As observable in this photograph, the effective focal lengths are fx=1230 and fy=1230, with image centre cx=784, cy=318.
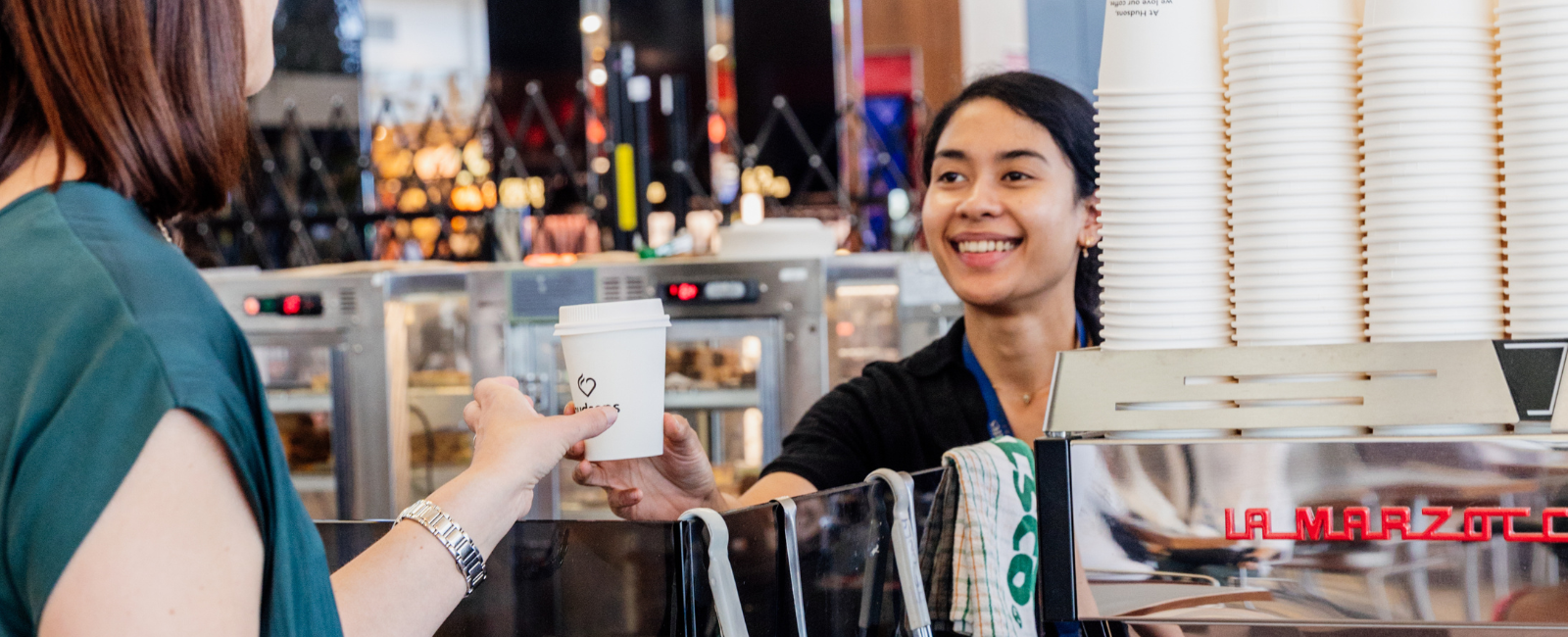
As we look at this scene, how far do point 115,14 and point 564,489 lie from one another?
342 centimetres

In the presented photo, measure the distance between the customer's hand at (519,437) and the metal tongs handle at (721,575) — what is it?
13 cm

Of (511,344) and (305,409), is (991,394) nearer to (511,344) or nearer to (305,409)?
(511,344)

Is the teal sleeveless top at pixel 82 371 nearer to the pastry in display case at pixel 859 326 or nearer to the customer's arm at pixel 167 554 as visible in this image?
the customer's arm at pixel 167 554

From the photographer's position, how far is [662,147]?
5.29 metres

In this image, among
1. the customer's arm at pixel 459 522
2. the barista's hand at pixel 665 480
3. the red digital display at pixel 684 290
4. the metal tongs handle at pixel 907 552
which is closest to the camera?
the customer's arm at pixel 459 522

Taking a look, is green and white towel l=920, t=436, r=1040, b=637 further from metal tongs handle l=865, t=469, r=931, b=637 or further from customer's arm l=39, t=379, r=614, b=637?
customer's arm l=39, t=379, r=614, b=637

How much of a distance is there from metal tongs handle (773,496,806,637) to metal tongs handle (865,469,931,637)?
12 cm

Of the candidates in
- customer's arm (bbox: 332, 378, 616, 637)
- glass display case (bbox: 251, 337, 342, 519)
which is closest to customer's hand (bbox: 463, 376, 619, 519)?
customer's arm (bbox: 332, 378, 616, 637)

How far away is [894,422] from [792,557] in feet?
2.49

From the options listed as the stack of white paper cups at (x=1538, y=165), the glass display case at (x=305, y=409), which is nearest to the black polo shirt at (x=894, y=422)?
the stack of white paper cups at (x=1538, y=165)

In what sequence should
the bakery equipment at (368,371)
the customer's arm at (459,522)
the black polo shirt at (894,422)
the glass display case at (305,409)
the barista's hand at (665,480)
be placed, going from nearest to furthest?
the customer's arm at (459,522) → the barista's hand at (665,480) → the black polo shirt at (894,422) → the bakery equipment at (368,371) → the glass display case at (305,409)

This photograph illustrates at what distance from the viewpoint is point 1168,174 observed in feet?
3.04

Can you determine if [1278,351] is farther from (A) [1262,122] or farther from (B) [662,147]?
(B) [662,147]

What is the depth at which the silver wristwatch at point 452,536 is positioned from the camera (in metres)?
0.90
